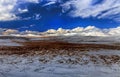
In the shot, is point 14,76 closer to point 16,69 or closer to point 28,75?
point 28,75

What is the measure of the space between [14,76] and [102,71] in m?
5.58

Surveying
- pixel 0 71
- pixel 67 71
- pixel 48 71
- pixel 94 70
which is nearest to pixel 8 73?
pixel 0 71

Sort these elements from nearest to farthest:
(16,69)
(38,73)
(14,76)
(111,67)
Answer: (14,76) < (38,73) < (16,69) < (111,67)

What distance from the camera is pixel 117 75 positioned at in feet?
52.7

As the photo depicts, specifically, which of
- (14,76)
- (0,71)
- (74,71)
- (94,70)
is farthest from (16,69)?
(94,70)

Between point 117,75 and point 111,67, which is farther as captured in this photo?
point 111,67

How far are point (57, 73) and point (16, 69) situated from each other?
2.86m

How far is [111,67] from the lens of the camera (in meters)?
19.3

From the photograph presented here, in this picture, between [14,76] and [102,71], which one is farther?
[102,71]

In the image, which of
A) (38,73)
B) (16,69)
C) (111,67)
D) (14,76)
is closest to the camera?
(14,76)

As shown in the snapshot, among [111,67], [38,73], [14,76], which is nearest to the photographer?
[14,76]

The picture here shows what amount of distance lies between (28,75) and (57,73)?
184 cm

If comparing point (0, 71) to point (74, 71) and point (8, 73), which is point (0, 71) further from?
point (74, 71)

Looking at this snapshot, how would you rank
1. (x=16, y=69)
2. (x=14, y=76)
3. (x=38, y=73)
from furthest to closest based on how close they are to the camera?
1. (x=16, y=69)
2. (x=38, y=73)
3. (x=14, y=76)
